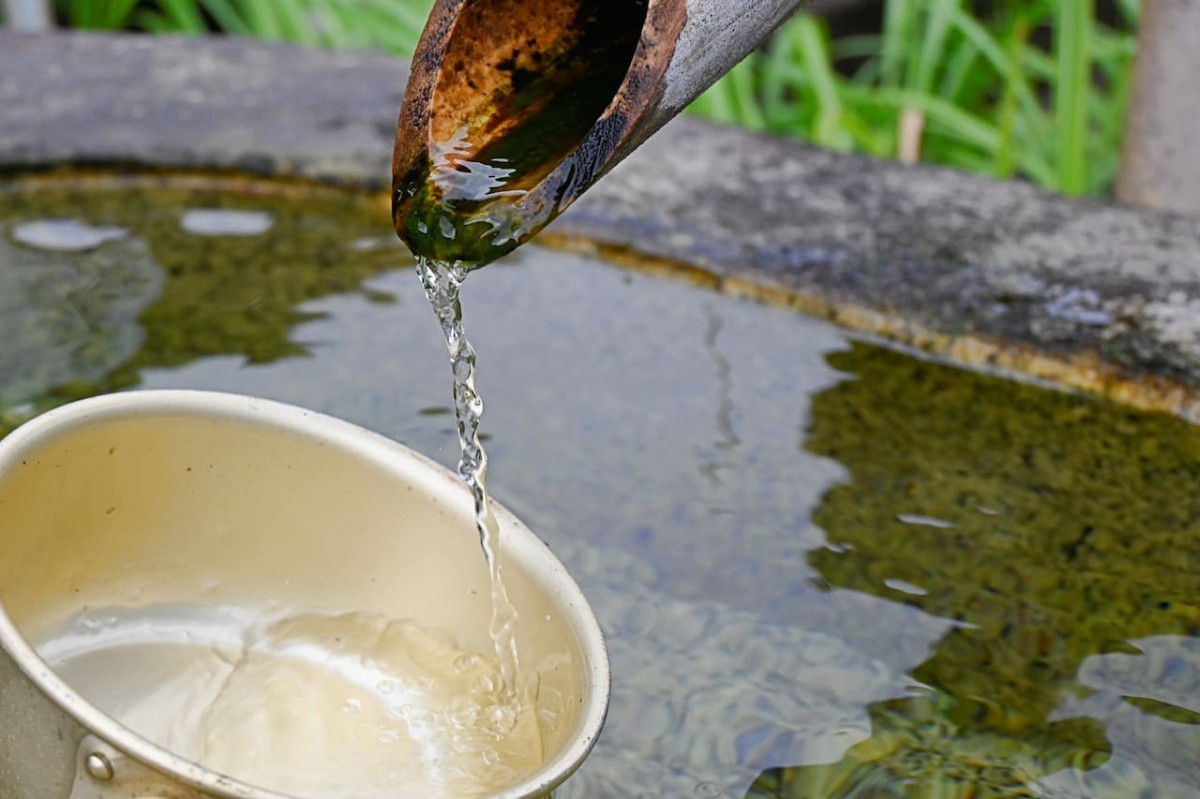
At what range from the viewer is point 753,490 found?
1870 millimetres

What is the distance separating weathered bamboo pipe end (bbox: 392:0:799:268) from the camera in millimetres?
1292

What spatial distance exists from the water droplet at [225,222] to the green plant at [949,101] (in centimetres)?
159

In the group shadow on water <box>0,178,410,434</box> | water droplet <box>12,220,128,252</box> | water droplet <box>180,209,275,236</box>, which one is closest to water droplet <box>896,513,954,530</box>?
shadow on water <box>0,178,410,434</box>

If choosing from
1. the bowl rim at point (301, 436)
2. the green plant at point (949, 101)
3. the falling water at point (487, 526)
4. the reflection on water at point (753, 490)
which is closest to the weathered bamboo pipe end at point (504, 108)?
the falling water at point (487, 526)

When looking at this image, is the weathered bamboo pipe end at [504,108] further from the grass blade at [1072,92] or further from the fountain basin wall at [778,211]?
the grass blade at [1072,92]

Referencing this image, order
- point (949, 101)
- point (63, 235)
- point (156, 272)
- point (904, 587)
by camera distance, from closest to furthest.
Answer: point (904, 587)
point (156, 272)
point (63, 235)
point (949, 101)

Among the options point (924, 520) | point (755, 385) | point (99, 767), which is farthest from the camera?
point (755, 385)

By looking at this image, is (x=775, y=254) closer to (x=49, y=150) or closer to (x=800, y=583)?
(x=800, y=583)

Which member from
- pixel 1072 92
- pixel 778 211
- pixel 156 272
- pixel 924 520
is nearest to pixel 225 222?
pixel 156 272

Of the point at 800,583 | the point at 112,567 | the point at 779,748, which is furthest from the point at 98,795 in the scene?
the point at 800,583

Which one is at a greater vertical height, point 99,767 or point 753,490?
point 99,767

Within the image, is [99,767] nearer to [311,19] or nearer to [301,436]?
[301,436]

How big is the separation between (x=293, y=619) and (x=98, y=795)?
0.52 metres

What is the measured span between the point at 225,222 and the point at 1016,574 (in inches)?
60.5
